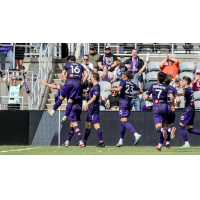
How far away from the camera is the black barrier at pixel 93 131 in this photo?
12.0m

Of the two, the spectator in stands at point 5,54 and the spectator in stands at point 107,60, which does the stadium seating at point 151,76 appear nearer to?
the spectator in stands at point 107,60

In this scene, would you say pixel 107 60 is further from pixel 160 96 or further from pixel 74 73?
pixel 160 96

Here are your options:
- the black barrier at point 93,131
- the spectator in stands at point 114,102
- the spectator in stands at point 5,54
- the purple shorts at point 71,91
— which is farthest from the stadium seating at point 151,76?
the spectator in stands at point 5,54

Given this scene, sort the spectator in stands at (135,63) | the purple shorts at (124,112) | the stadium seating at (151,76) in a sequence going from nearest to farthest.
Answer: the purple shorts at (124,112) → the spectator in stands at (135,63) → the stadium seating at (151,76)

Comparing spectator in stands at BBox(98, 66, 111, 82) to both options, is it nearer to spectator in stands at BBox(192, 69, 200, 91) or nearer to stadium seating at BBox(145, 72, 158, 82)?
stadium seating at BBox(145, 72, 158, 82)

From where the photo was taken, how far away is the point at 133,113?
12094 millimetres

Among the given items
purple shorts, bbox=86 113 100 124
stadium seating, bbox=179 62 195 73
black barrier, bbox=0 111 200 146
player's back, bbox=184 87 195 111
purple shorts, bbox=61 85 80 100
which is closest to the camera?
purple shorts, bbox=61 85 80 100

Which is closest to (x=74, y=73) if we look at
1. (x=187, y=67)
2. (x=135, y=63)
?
(x=135, y=63)

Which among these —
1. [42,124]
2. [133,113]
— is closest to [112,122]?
[133,113]

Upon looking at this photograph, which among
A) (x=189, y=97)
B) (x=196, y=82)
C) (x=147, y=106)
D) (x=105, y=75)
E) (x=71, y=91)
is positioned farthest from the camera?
(x=105, y=75)

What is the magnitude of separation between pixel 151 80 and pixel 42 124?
4.68 meters

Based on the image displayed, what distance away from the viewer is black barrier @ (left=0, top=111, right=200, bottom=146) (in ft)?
39.5

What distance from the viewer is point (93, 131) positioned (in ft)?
40.2

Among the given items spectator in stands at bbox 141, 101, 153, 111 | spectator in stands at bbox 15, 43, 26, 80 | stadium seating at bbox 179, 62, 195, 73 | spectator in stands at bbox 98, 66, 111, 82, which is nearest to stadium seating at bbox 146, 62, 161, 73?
stadium seating at bbox 179, 62, 195, 73
